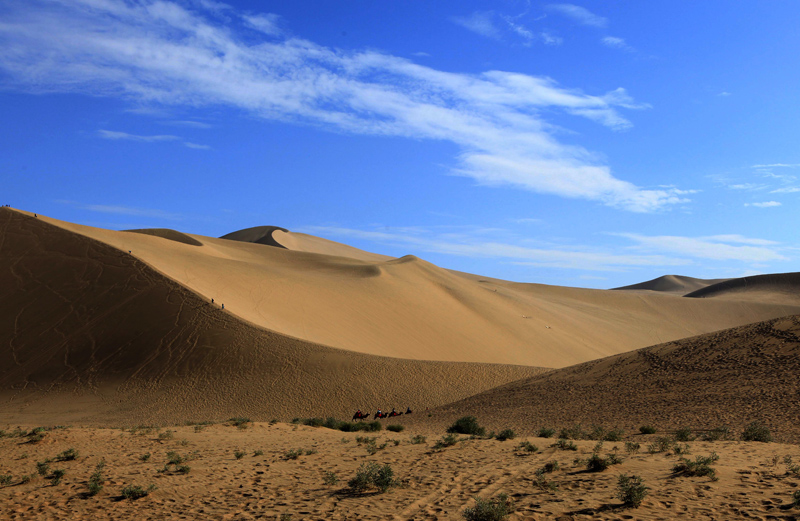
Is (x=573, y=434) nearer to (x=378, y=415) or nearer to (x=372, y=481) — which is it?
(x=372, y=481)

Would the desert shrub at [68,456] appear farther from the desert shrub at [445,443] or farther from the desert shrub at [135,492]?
the desert shrub at [445,443]

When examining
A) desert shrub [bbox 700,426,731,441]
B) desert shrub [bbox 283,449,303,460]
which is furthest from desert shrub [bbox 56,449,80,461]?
desert shrub [bbox 700,426,731,441]

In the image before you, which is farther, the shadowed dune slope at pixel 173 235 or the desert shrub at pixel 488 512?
the shadowed dune slope at pixel 173 235

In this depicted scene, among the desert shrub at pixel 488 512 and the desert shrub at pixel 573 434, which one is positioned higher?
the desert shrub at pixel 488 512

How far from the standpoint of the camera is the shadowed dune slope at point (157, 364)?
2436 cm

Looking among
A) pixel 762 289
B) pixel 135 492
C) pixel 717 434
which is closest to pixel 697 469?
pixel 717 434

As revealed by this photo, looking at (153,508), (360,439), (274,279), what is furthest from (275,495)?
(274,279)

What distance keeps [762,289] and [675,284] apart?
43.0m

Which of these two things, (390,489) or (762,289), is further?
(762,289)

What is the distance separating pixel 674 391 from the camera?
19.5 metres

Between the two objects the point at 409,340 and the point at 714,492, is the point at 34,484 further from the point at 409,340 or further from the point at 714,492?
the point at 409,340

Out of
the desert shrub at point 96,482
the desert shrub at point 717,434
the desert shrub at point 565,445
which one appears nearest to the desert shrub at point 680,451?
the desert shrub at point 565,445

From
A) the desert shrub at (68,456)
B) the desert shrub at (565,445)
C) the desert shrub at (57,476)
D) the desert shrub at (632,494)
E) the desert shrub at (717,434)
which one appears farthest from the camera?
the desert shrub at (717,434)

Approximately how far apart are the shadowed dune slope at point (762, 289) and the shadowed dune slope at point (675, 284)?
29.0 m
